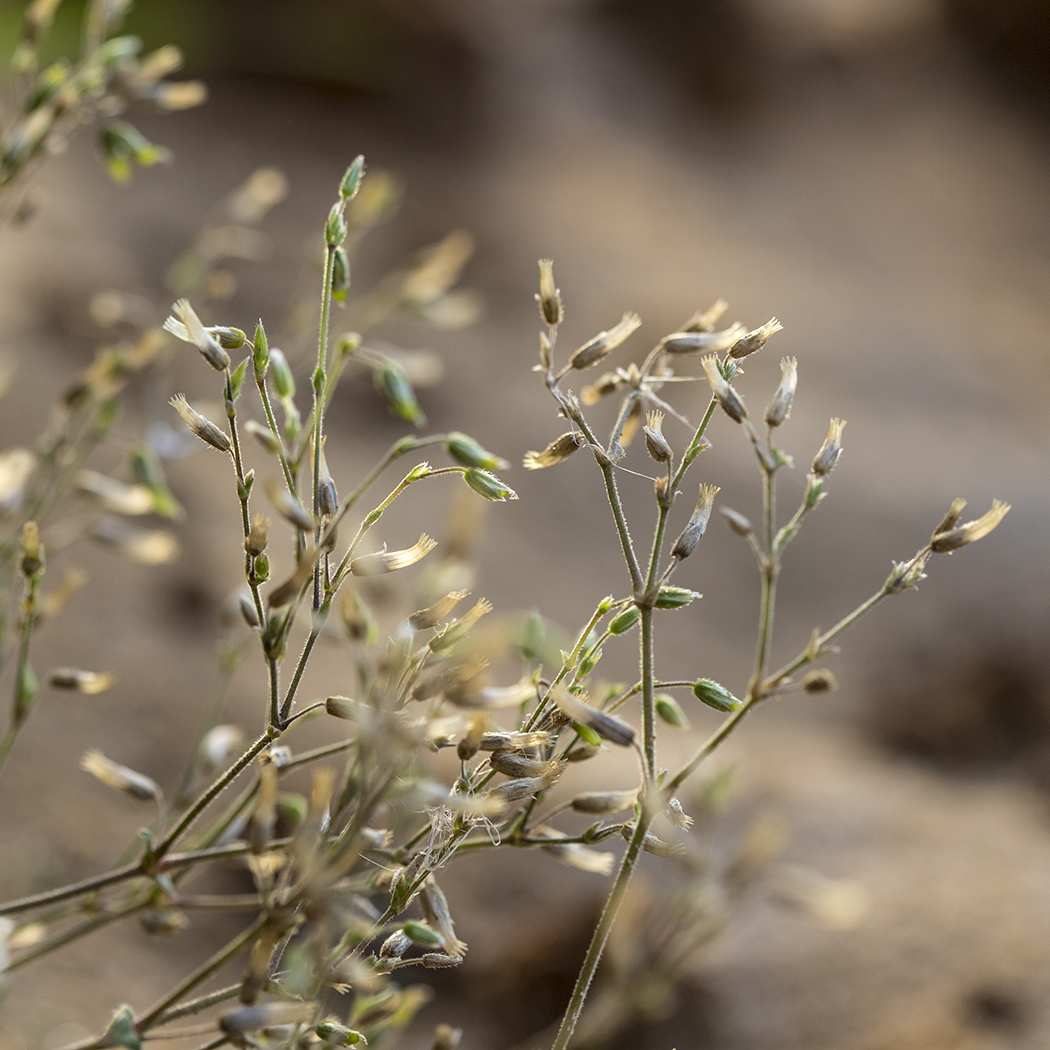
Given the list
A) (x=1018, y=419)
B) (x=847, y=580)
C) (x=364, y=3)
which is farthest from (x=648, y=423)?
(x=364, y=3)

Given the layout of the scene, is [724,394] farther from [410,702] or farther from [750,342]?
[410,702]

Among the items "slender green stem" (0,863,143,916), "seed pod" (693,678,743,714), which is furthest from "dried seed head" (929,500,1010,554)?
"slender green stem" (0,863,143,916)

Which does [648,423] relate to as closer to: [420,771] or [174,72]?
[420,771]

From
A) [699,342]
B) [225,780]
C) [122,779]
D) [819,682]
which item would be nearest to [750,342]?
[699,342]

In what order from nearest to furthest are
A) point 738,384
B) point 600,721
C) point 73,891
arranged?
point 600,721 < point 73,891 < point 738,384

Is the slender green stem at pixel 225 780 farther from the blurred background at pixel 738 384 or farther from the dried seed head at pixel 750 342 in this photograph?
the blurred background at pixel 738 384
